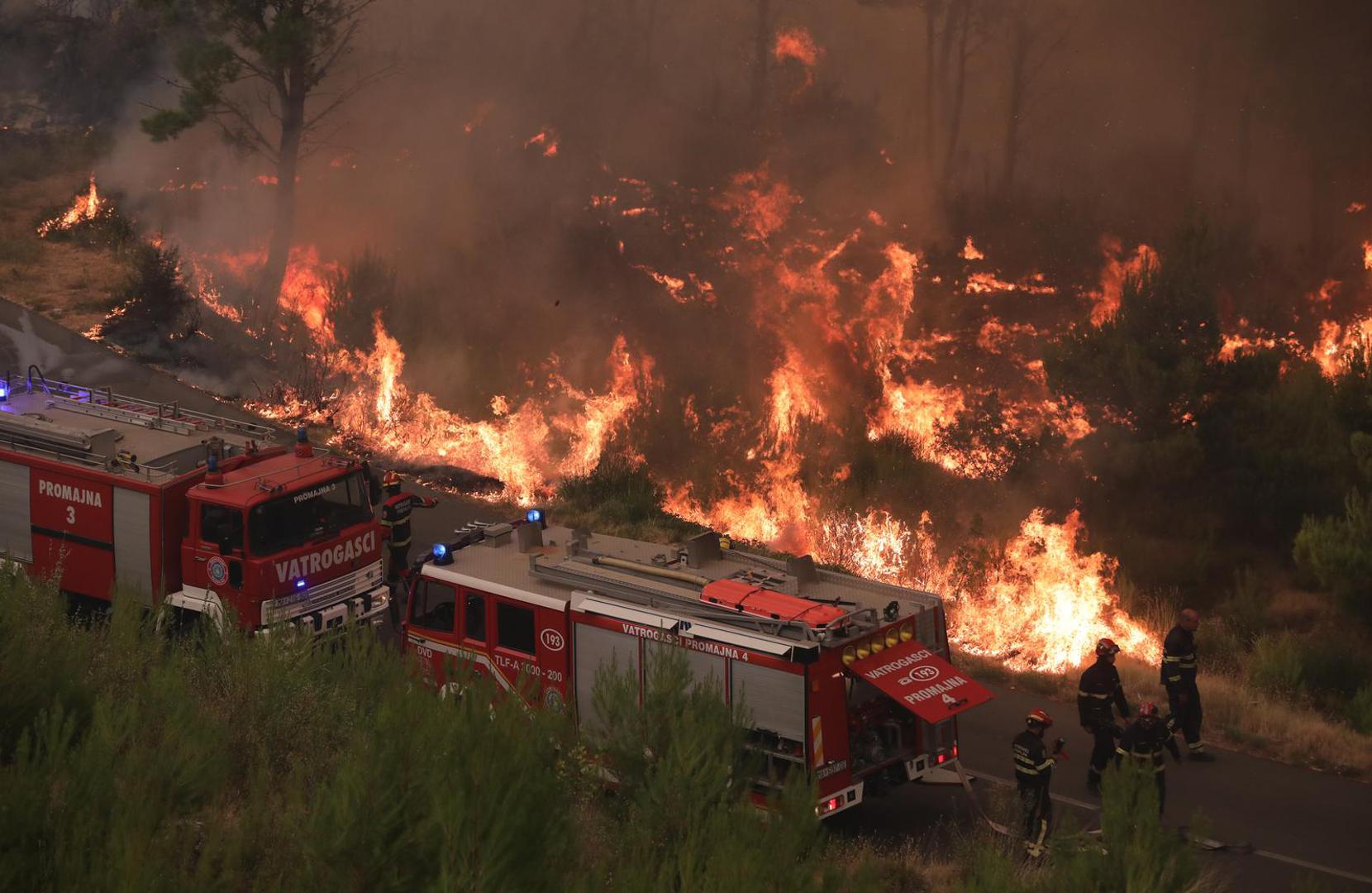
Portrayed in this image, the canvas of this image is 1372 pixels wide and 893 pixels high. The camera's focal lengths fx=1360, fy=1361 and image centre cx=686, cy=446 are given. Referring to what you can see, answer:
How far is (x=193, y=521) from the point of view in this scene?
11773mm

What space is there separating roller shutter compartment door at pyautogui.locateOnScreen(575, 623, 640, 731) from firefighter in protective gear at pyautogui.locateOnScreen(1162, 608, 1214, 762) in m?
4.71

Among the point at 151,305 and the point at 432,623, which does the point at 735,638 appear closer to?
the point at 432,623

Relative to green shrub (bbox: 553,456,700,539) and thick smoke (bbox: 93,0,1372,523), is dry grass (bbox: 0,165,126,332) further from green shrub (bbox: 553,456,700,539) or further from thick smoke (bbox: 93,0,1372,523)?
green shrub (bbox: 553,456,700,539)

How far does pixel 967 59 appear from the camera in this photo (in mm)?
30156

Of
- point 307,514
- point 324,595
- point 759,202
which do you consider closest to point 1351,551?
point 324,595

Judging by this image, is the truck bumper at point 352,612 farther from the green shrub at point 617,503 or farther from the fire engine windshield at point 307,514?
the green shrub at point 617,503

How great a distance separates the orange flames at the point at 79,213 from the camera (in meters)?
31.9

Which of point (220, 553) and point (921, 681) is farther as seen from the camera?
point (220, 553)

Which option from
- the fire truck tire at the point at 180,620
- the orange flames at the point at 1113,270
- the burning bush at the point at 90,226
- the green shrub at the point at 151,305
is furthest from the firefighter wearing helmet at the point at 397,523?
the burning bush at the point at 90,226

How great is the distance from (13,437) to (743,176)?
65.1 ft

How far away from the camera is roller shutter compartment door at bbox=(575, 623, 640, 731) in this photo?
936 centimetres

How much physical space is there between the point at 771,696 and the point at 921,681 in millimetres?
1013

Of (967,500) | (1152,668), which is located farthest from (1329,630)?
(967,500)

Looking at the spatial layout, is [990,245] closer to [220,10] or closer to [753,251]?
[753,251]
